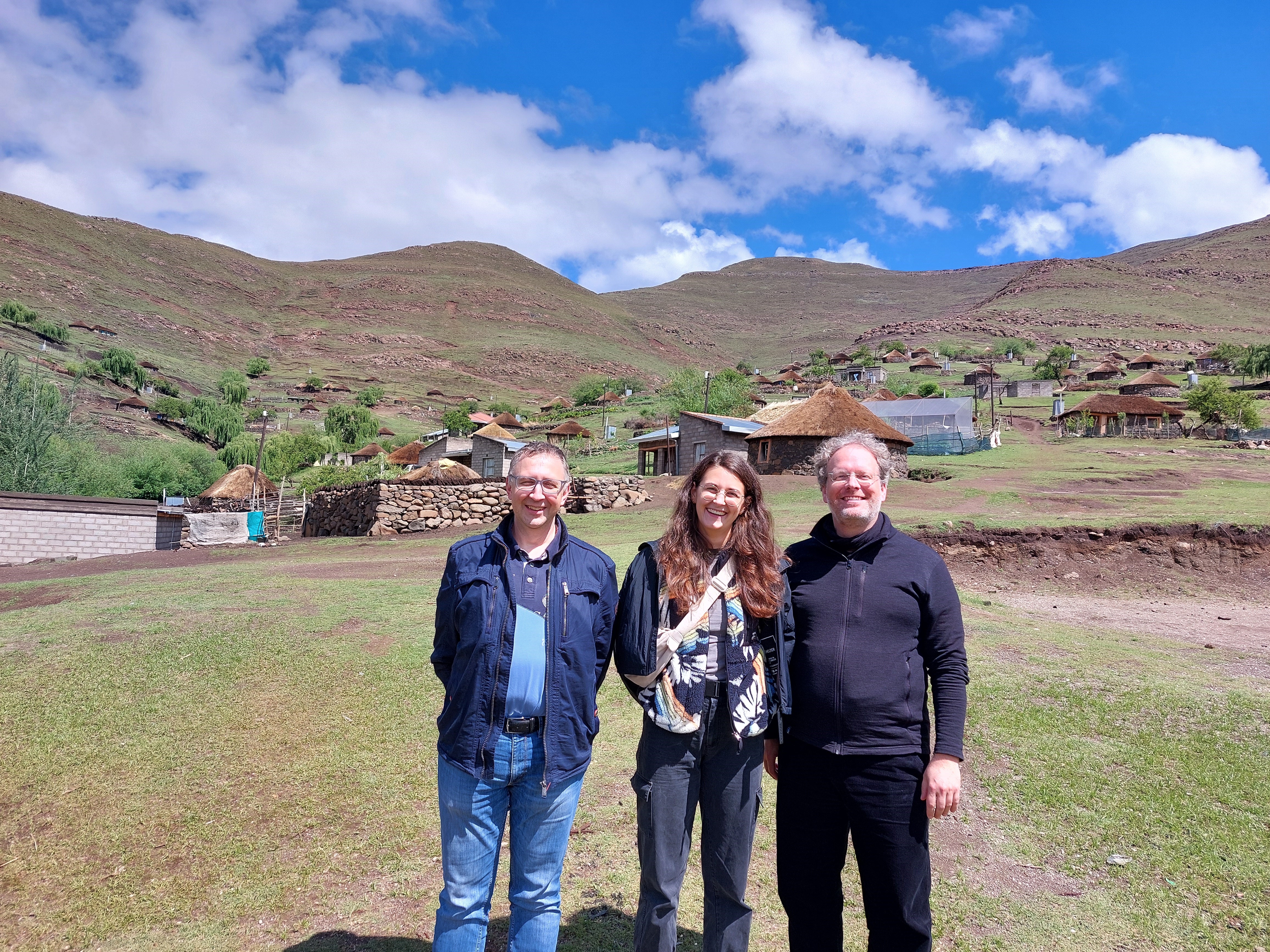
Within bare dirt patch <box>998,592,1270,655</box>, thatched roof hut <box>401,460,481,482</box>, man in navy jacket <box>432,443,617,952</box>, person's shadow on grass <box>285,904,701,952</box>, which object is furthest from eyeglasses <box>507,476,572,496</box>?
thatched roof hut <box>401,460,481,482</box>

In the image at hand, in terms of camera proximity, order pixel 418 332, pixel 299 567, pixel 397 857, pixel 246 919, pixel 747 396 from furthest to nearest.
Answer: pixel 418 332 → pixel 747 396 → pixel 299 567 → pixel 397 857 → pixel 246 919

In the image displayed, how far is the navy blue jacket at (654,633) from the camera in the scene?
248 centimetres

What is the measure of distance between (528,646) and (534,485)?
1.82ft

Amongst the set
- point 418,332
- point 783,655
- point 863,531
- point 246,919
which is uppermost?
point 418,332

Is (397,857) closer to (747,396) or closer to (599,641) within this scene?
(599,641)

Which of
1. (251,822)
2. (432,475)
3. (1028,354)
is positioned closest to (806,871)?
(251,822)

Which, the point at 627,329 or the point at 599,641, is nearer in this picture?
the point at 599,641

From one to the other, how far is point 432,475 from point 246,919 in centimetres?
2258

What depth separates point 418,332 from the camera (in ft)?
394

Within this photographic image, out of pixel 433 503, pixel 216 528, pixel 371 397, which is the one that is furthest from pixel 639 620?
pixel 371 397

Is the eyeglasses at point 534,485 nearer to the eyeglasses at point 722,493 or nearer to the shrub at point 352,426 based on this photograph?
the eyeglasses at point 722,493

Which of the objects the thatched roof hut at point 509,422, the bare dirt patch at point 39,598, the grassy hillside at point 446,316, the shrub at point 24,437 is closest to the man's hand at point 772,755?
the bare dirt patch at point 39,598

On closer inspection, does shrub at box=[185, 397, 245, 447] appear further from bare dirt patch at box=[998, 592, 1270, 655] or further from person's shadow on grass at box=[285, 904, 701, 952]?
person's shadow on grass at box=[285, 904, 701, 952]

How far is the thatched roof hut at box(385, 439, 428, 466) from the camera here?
44688 mm
